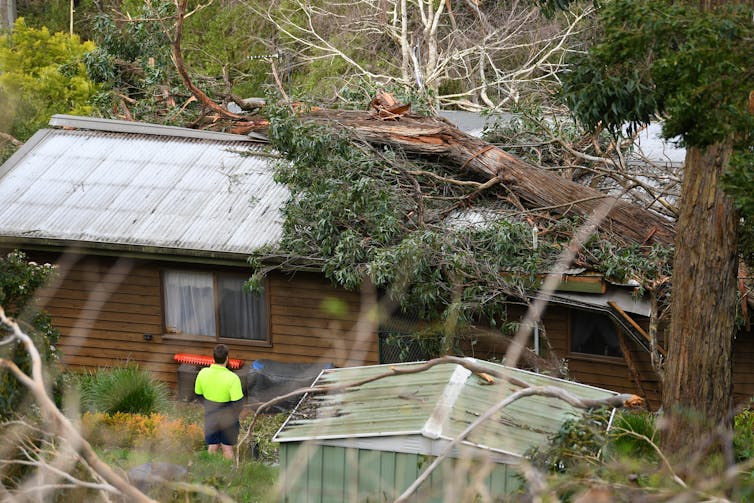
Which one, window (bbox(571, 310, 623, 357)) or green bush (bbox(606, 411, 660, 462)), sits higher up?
window (bbox(571, 310, 623, 357))

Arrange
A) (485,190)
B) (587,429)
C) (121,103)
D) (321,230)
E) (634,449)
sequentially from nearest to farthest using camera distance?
(587,429), (634,449), (321,230), (485,190), (121,103)

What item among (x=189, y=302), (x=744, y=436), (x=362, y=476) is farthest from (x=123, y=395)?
(x=744, y=436)

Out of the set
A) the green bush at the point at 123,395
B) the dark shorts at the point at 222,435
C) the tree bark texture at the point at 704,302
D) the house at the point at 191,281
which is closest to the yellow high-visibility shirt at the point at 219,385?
the dark shorts at the point at 222,435

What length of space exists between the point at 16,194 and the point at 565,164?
819 centimetres

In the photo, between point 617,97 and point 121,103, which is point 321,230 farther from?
point 121,103

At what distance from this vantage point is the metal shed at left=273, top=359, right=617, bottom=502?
6883 mm

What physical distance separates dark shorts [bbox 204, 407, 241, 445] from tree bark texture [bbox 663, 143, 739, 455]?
14.6 feet

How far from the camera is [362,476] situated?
711 cm

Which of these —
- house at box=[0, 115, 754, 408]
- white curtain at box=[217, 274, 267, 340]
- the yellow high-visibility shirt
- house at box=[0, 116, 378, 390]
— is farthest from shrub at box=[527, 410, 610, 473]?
white curtain at box=[217, 274, 267, 340]

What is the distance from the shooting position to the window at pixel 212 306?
12.9 metres

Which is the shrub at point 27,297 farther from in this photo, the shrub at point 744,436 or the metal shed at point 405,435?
the shrub at point 744,436

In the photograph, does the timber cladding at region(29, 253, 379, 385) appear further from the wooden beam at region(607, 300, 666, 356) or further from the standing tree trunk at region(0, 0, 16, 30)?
the standing tree trunk at region(0, 0, 16, 30)

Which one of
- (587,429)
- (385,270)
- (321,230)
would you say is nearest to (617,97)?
(587,429)

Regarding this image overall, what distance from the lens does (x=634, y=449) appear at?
7535 millimetres
